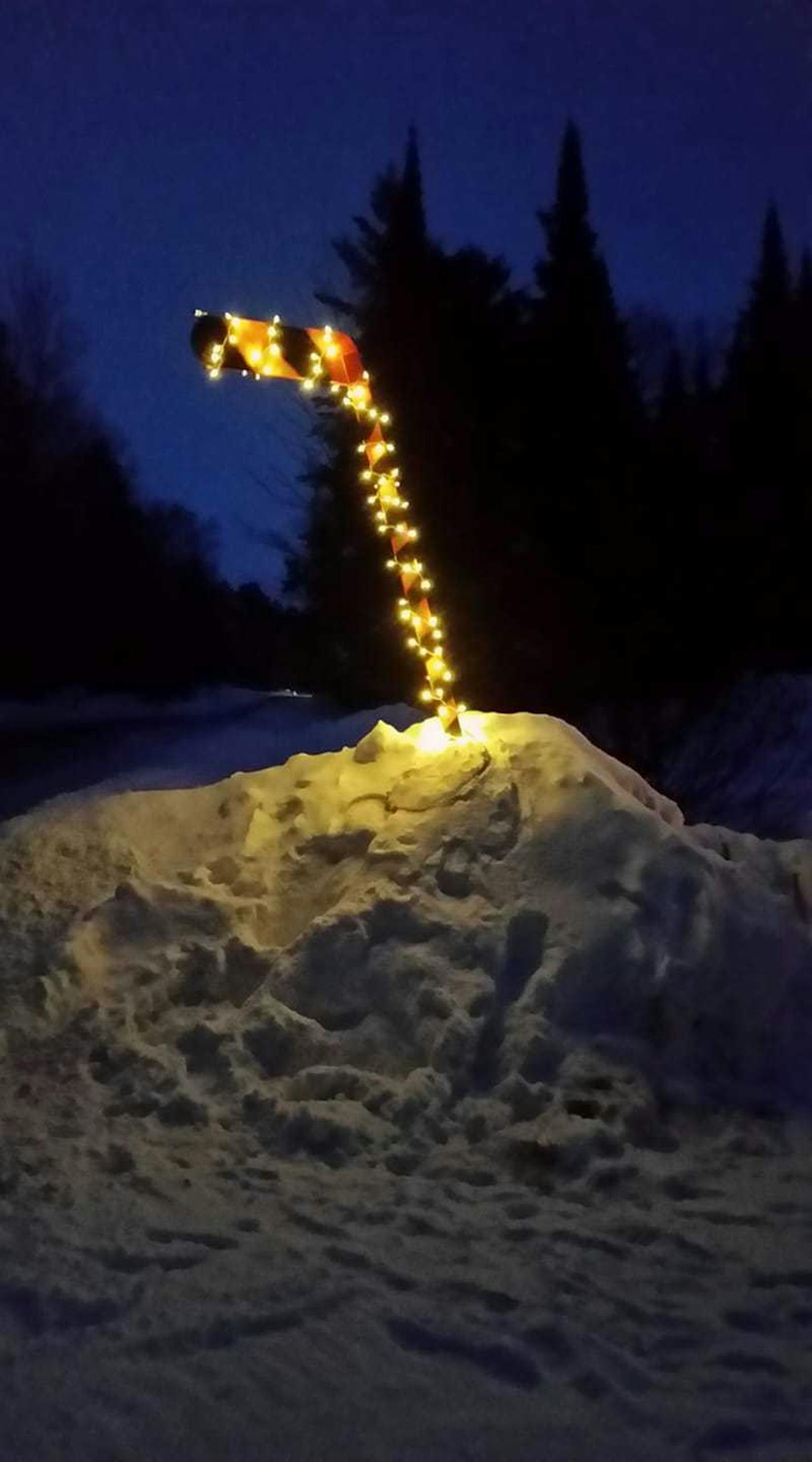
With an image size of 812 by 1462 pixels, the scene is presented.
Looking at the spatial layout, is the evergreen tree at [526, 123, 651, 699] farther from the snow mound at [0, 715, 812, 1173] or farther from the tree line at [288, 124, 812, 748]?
the snow mound at [0, 715, 812, 1173]

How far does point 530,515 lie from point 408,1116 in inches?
494

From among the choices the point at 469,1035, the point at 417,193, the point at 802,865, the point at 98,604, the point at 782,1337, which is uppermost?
the point at 417,193

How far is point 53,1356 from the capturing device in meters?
3.94

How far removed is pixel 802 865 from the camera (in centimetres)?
738

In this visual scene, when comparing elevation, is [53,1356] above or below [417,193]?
below

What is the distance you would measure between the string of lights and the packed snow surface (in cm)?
43

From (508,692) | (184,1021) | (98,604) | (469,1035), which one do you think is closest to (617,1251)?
(469,1035)

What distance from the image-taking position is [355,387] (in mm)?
8305

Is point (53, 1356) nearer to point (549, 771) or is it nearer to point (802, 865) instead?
point (549, 771)

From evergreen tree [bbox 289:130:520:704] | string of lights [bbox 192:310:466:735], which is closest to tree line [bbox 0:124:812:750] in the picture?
evergreen tree [bbox 289:130:520:704]

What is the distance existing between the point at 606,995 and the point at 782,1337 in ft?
7.20

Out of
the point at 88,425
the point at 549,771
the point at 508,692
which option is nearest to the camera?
the point at 549,771

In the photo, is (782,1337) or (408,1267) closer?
(782,1337)

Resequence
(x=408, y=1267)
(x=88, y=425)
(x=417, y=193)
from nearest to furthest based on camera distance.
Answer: (x=408, y=1267)
(x=417, y=193)
(x=88, y=425)
